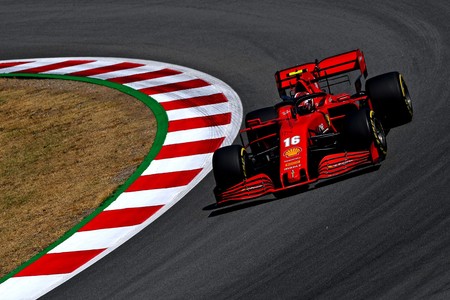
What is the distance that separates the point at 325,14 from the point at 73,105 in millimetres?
4257

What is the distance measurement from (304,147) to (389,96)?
1.39m

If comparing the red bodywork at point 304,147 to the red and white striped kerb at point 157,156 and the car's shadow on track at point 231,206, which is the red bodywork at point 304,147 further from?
the red and white striped kerb at point 157,156

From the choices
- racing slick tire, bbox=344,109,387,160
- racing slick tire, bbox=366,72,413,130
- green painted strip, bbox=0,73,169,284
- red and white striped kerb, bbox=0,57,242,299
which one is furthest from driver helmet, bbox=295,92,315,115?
green painted strip, bbox=0,73,169,284

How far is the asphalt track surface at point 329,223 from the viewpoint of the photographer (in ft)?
25.7

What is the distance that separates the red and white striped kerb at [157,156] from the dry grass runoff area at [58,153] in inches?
11.4

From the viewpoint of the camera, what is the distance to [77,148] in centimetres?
1275

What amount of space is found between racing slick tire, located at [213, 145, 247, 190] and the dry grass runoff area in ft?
5.38

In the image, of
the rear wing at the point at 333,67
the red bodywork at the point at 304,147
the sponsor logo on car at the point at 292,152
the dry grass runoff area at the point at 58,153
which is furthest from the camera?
the rear wing at the point at 333,67

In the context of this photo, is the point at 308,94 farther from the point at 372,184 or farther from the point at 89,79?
the point at 89,79

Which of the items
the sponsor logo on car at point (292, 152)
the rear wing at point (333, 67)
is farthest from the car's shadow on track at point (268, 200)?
the rear wing at point (333, 67)

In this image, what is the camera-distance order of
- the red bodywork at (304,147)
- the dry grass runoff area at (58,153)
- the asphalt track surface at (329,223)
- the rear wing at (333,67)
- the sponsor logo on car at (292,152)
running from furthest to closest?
the rear wing at (333,67), the dry grass runoff area at (58,153), the sponsor logo on car at (292,152), the red bodywork at (304,147), the asphalt track surface at (329,223)

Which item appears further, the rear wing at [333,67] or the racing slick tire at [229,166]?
the rear wing at [333,67]

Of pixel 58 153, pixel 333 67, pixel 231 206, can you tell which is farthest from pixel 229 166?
pixel 58 153

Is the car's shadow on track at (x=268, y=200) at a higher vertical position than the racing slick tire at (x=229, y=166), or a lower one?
A: lower
